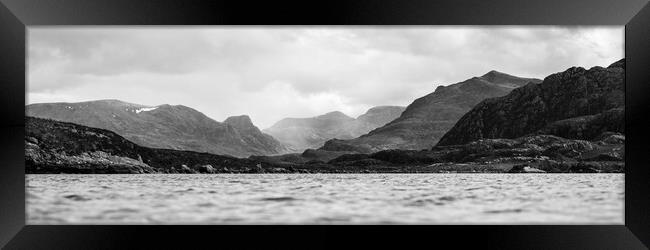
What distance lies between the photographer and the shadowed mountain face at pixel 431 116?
534ft

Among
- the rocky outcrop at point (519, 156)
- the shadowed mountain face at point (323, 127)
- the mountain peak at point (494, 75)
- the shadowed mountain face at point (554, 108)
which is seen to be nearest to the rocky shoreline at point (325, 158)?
the rocky outcrop at point (519, 156)

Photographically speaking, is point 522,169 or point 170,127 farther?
point 170,127

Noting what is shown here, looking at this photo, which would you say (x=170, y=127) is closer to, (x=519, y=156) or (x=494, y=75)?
(x=494, y=75)

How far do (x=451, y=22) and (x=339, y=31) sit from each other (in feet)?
412

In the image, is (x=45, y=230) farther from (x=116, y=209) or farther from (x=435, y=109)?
(x=435, y=109)

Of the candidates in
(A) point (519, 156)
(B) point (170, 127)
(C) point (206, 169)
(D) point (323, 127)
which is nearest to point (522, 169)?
(A) point (519, 156)

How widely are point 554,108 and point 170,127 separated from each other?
103836 millimetres

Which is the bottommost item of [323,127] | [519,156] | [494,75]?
[519,156]

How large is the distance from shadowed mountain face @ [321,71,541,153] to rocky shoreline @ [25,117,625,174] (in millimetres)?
16408

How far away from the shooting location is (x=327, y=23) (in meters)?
12.7

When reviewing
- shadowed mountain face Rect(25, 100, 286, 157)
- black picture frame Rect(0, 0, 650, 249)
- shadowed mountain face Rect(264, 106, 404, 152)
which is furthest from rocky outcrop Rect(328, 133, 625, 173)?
black picture frame Rect(0, 0, 650, 249)

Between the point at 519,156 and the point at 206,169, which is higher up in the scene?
the point at 519,156

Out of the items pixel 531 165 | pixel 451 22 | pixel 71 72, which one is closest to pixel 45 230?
pixel 451 22

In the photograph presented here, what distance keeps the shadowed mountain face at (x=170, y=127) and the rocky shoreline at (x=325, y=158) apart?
25874mm
